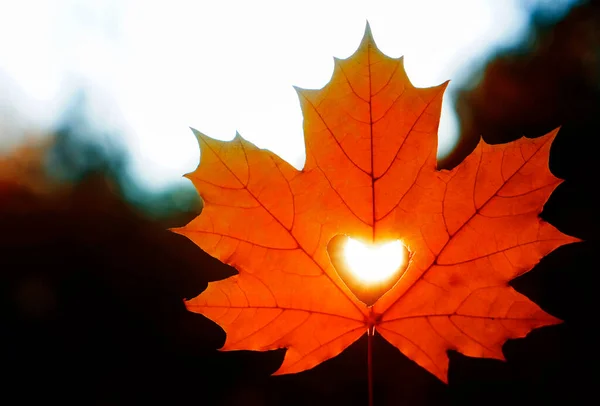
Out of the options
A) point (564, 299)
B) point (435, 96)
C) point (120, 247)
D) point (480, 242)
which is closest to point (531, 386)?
point (564, 299)

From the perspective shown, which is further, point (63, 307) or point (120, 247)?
point (120, 247)

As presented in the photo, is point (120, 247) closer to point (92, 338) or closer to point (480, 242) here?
point (92, 338)
